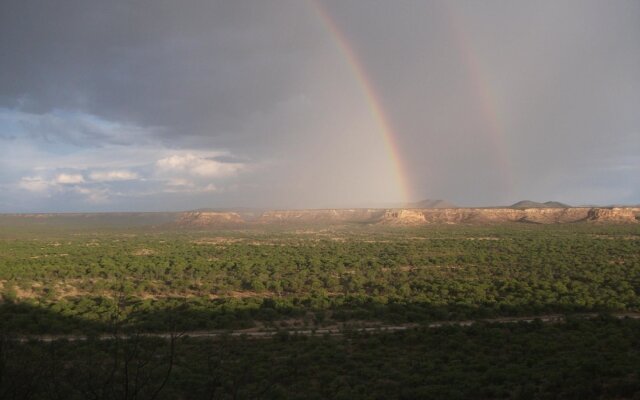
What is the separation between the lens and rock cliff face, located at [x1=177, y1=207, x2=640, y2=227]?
117900 millimetres

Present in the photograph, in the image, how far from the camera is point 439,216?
5241 inches

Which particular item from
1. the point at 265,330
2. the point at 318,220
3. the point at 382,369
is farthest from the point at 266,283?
the point at 318,220

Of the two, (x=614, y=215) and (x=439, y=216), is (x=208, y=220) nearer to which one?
(x=439, y=216)

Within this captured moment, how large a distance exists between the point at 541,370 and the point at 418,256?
36.5 meters

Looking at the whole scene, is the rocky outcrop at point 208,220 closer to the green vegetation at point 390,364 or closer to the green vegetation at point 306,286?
the green vegetation at point 306,286

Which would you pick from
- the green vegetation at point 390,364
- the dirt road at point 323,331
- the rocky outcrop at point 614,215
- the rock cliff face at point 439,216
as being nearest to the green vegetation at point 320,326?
the green vegetation at point 390,364

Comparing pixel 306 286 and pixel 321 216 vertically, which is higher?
pixel 321 216

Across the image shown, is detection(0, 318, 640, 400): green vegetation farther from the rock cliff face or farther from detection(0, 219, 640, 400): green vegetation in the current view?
the rock cliff face

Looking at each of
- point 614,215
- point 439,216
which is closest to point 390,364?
point 439,216

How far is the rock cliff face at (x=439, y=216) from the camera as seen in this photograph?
387 feet

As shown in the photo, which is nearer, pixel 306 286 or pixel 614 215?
pixel 306 286

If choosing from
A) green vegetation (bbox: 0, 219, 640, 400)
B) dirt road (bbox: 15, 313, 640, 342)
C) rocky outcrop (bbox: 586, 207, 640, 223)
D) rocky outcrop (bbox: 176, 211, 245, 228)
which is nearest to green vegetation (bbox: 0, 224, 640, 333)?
green vegetation (bbox: 0, 219, 640, 400)

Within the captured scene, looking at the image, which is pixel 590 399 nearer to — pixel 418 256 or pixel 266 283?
pixel 266 283

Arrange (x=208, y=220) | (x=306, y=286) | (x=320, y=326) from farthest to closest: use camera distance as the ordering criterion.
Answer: (x=208, y=220) → (x=306, y=286) → (x=320, y=326)
